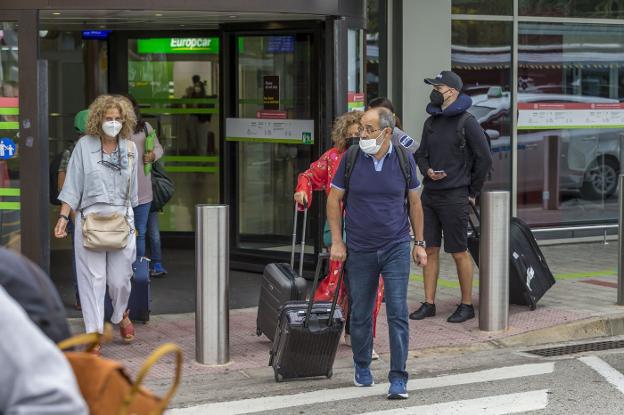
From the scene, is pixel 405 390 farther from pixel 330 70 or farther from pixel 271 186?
pixel 271 186

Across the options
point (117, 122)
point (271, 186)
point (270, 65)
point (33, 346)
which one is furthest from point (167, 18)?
point (33, 346)

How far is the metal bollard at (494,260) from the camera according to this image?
29.1ft

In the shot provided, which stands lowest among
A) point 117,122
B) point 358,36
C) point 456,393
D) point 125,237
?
point 456,393

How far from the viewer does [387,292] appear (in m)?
7.04

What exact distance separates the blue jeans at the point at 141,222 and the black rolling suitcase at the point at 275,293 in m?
2.15

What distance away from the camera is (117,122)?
7.89 m

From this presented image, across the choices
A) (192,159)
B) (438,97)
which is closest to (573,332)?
(438,97)

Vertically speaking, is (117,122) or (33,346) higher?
(117,122)

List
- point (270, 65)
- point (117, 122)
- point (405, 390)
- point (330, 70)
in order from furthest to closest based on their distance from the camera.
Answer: point (270, 65)
point (330, 70)
point (117, 122)
point (405, 390)

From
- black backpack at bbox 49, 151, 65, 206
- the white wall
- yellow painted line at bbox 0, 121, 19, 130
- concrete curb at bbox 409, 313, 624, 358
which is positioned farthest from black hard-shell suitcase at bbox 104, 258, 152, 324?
the white wall

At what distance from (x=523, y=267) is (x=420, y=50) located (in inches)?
144

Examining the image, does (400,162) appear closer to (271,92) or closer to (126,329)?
(126,329)

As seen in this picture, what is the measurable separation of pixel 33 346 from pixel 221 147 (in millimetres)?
9252

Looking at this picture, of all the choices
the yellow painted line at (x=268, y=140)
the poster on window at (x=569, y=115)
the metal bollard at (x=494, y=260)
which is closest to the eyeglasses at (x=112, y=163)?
the metal bollard at (x=494, y=260)
